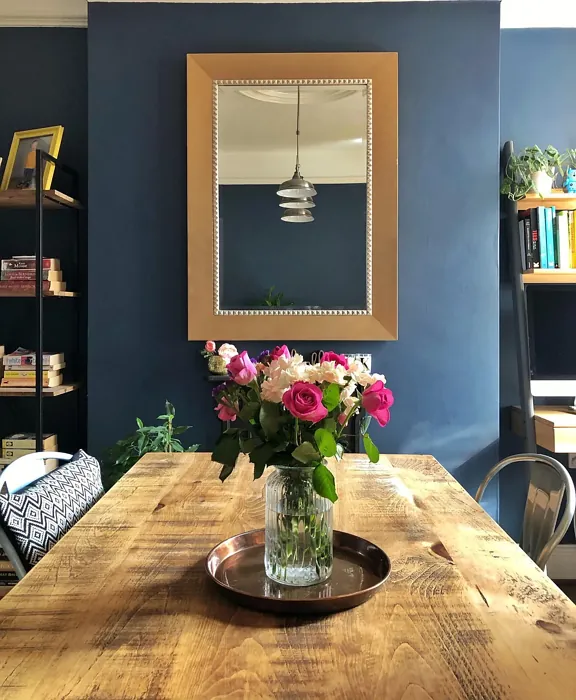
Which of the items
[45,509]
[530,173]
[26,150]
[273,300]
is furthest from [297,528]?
[26,150]

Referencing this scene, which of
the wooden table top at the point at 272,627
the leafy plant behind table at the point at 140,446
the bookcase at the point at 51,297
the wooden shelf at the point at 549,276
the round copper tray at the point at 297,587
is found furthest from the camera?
the wooden shelf at the point at 549,276

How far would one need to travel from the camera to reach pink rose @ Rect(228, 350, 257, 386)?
3.87 ft

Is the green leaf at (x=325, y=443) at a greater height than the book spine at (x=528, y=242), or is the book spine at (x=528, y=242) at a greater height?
the book spine at (x=528, y=242)

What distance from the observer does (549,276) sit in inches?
121

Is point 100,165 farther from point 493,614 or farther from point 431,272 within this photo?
point 493,614

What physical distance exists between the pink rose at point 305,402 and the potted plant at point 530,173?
2.38m

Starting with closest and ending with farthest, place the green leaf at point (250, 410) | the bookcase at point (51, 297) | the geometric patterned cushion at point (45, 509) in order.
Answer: the green leaf at point (250, 410) < the geometric patterned cushion at point (45, 509) < the bookcase at point (51, 297)

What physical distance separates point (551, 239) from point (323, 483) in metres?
2.39

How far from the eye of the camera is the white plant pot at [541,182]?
9.94ft

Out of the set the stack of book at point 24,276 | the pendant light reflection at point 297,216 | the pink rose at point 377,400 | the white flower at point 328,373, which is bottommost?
the pink rose at point 377,400

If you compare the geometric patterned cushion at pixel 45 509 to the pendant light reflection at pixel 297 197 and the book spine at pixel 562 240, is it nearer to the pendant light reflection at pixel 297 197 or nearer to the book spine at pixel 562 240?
the pendant light reflection at pixel 297 197

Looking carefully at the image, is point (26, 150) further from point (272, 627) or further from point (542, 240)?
Result: point (272, 627)

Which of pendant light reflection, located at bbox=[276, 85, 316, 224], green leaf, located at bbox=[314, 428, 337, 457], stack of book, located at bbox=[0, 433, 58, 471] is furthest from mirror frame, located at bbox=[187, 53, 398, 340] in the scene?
green leaf, located at bbox=[314, 428, 337, 457]

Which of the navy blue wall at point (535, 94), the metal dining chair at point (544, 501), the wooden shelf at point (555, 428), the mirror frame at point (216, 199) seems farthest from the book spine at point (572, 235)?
the metal dining chair at point (544, 501)
